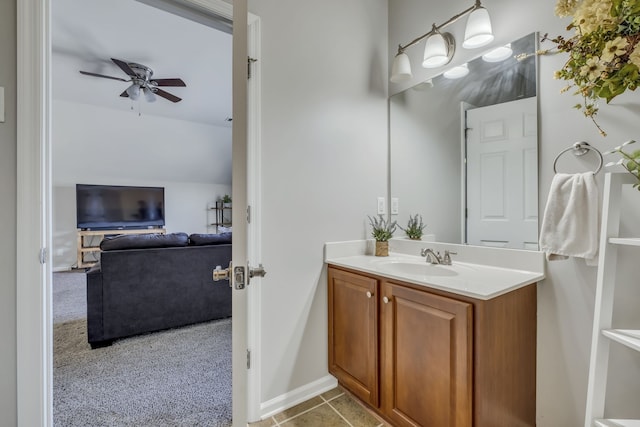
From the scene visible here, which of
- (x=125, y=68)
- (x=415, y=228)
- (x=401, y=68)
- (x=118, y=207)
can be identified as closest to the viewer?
(x=401, y=68)

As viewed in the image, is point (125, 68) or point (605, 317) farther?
point (125, 68)

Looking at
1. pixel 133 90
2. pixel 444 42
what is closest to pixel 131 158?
pixel 133 90

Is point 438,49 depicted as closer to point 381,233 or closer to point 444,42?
point 444,42

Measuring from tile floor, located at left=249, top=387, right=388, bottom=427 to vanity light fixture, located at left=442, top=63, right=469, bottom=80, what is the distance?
6.67ft

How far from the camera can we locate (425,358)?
3.95 feet

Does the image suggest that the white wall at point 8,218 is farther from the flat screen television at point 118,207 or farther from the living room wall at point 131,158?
the flat screen television at point 118,207

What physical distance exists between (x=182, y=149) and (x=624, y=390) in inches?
263

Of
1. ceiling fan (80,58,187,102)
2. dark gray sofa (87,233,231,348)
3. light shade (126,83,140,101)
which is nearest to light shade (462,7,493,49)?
dark gray sofa (87,233,231,348)

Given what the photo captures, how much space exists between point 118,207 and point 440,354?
6.69 meters

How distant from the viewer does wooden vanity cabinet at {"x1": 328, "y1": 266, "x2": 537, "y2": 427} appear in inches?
41.3

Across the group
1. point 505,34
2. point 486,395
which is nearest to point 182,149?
point 505,34

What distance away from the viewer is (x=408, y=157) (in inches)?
79.4

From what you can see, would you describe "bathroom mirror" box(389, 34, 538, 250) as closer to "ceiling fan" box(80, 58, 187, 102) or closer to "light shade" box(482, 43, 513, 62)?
"light shade" box(482, 43, 513, 62)

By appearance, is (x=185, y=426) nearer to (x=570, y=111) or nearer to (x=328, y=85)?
(x=328, y=85)
